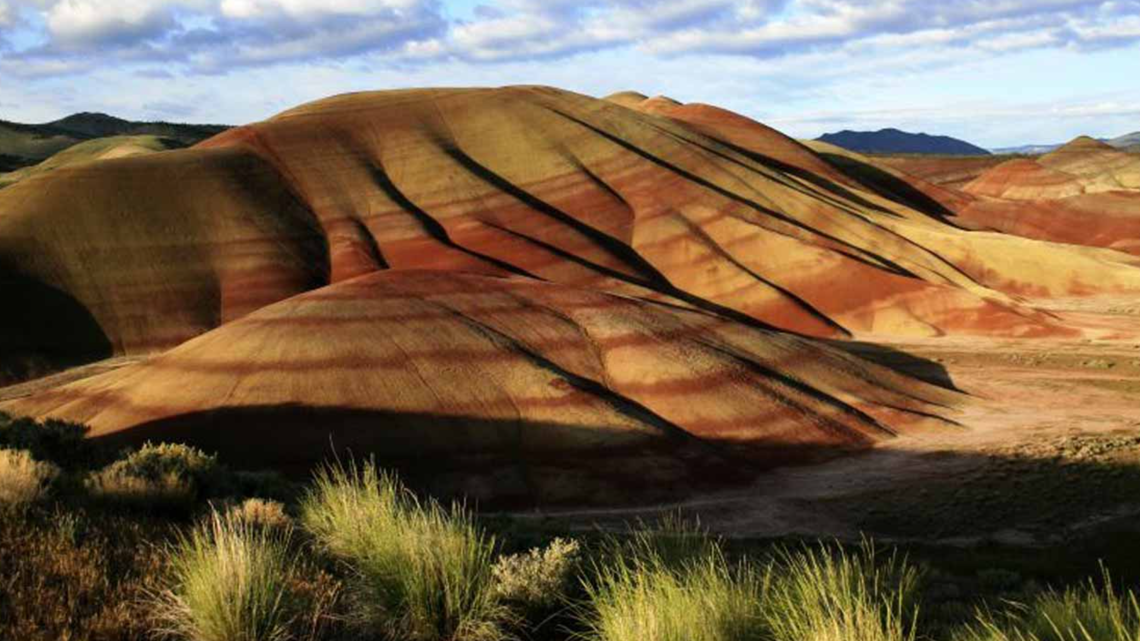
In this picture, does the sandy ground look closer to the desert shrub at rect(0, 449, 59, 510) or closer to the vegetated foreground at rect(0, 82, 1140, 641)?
the vegetated foreground at rect(0, 82, 1140, 641)

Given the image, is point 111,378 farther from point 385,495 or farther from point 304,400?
point 385,495

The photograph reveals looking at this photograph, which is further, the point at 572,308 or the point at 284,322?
the point at 572,308

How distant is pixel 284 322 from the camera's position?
4822 centimetres

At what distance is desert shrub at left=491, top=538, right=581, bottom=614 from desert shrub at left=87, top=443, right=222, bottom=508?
6185 millimetres

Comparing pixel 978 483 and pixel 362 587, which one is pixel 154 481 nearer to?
pixel 362 587

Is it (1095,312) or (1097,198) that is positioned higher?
(1097,198)

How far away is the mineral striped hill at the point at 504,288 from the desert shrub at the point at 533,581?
29575 millimetres

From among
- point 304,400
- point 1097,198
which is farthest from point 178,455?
point 1097,198

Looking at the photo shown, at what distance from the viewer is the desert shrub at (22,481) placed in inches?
472

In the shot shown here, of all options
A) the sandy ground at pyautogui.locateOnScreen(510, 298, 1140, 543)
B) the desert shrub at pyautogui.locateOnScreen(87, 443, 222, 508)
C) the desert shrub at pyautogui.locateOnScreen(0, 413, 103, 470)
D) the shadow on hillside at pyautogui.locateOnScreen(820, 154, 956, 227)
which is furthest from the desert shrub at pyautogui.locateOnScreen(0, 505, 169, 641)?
the shadow on hillside at pyautogui.locateOnScreen(820, 154, 956, 227)

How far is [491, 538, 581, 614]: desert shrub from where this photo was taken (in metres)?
10.6

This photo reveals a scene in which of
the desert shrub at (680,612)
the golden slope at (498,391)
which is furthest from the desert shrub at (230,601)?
the golden slope at (498,391)

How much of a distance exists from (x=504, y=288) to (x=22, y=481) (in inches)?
1681

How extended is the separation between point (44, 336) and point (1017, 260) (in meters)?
95.9
